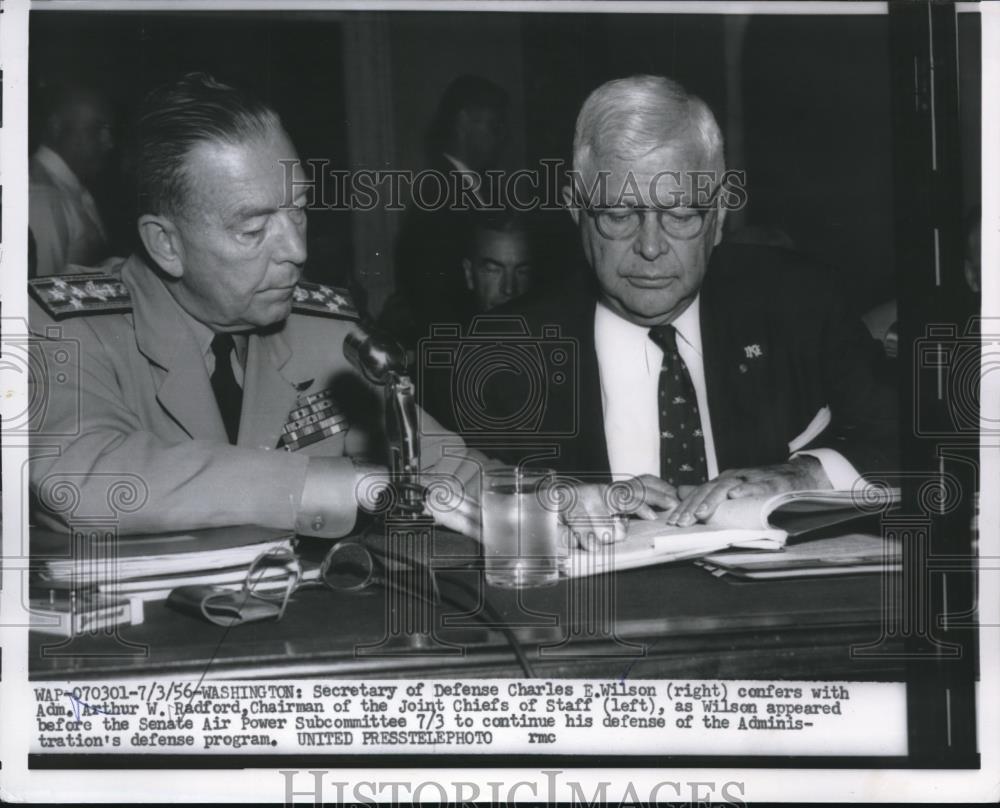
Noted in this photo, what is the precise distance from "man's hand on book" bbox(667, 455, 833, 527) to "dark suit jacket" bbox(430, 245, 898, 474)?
0.06 feet

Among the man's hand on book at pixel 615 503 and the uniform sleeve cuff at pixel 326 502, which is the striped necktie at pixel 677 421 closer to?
the man's hand on book at pixel 615 503

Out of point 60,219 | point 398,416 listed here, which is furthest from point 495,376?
point 60,219

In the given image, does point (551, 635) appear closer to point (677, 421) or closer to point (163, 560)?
point (677, 421)

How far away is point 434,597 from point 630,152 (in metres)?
0.75

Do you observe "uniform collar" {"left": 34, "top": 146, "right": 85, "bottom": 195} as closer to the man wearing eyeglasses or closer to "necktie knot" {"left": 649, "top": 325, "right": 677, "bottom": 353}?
the man wearing eyeglasses

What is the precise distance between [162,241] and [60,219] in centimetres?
17

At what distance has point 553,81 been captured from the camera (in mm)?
1713

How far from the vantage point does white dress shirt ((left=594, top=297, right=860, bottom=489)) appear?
1.73 m

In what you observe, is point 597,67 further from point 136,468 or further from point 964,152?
point 136,468

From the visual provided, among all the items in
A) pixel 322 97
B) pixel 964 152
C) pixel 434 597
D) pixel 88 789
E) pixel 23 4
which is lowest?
pixel 88 789

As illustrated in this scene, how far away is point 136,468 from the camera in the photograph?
168 centimetres

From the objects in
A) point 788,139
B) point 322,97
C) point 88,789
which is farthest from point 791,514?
point 88,789
